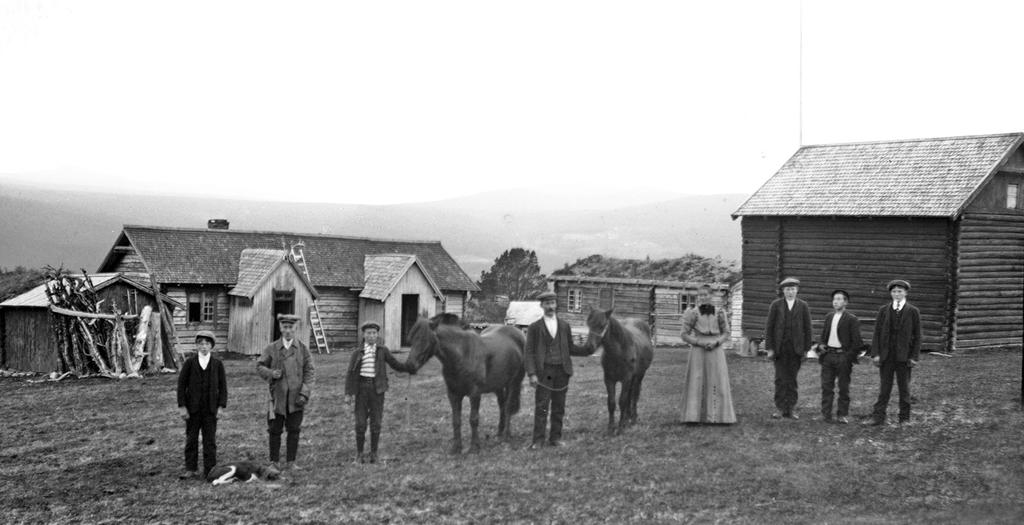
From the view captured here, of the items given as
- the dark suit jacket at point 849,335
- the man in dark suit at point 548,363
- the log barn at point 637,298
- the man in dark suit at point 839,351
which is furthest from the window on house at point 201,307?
the dark suit jacket at point 849,335

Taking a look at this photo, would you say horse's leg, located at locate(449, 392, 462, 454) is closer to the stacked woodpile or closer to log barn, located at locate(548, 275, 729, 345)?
the stacked woodpile

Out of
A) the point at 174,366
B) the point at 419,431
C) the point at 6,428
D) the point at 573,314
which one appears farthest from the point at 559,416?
the point at 573,314

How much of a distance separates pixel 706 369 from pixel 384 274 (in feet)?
82.2

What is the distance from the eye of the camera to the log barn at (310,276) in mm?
33312

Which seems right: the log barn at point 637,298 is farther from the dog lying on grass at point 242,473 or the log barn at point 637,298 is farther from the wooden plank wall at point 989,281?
the dog lying on grass at point 242,473

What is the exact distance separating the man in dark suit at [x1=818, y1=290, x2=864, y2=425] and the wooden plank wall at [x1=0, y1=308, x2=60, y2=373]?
67.0 feet

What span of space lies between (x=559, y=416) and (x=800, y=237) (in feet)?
62.8

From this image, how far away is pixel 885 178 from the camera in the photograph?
92.9 feet

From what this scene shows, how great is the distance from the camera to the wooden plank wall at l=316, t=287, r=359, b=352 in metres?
37.0

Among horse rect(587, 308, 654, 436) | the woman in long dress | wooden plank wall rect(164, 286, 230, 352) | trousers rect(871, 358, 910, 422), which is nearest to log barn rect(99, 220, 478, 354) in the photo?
wooden plank wall rect(164, 286, 230, 352)

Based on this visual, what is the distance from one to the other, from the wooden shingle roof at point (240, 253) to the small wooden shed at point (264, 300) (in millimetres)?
1084

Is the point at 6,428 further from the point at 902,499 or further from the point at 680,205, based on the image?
the point at 680,205

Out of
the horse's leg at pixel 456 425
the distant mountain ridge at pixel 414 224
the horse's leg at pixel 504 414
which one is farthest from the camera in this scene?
the distant mountain ridge at pixel 414 224

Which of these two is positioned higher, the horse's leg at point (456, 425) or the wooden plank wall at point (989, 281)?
the wooden plank wall at point (989, 281)
